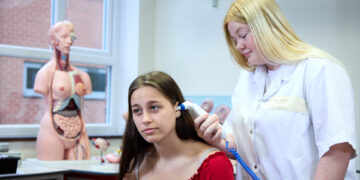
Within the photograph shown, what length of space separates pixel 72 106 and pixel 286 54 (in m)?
2.16

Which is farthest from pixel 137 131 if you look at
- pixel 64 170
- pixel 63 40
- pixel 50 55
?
pixel 50 55

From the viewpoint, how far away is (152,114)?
4.58ft

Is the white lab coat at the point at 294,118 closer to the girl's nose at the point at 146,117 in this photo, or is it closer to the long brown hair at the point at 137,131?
the long brown hair at the point at 137,131

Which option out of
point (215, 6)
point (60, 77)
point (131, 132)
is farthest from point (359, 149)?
point (60, 77)

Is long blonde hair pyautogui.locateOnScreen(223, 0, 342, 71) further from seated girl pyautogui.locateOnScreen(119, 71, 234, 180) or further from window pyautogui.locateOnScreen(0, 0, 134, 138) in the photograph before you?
window pyautogui.locateOnScreen(0, 0, 134, 138)

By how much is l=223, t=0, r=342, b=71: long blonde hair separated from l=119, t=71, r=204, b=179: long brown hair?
325 millimetres

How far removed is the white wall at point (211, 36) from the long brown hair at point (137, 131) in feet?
5.98

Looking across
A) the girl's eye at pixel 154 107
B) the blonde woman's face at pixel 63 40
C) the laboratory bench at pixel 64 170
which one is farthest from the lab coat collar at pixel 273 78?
the blonde woman's face at pixel 63 40

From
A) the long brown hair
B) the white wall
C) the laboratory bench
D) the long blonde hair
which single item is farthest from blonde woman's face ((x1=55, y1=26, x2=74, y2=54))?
the long blonde hair

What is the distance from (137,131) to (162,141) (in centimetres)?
11

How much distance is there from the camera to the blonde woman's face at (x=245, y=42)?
1420 mm

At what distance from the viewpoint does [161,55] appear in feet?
14.0

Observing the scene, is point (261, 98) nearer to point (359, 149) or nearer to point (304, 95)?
point (304, 95)

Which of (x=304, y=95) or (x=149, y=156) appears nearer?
(x=304, y=95)
